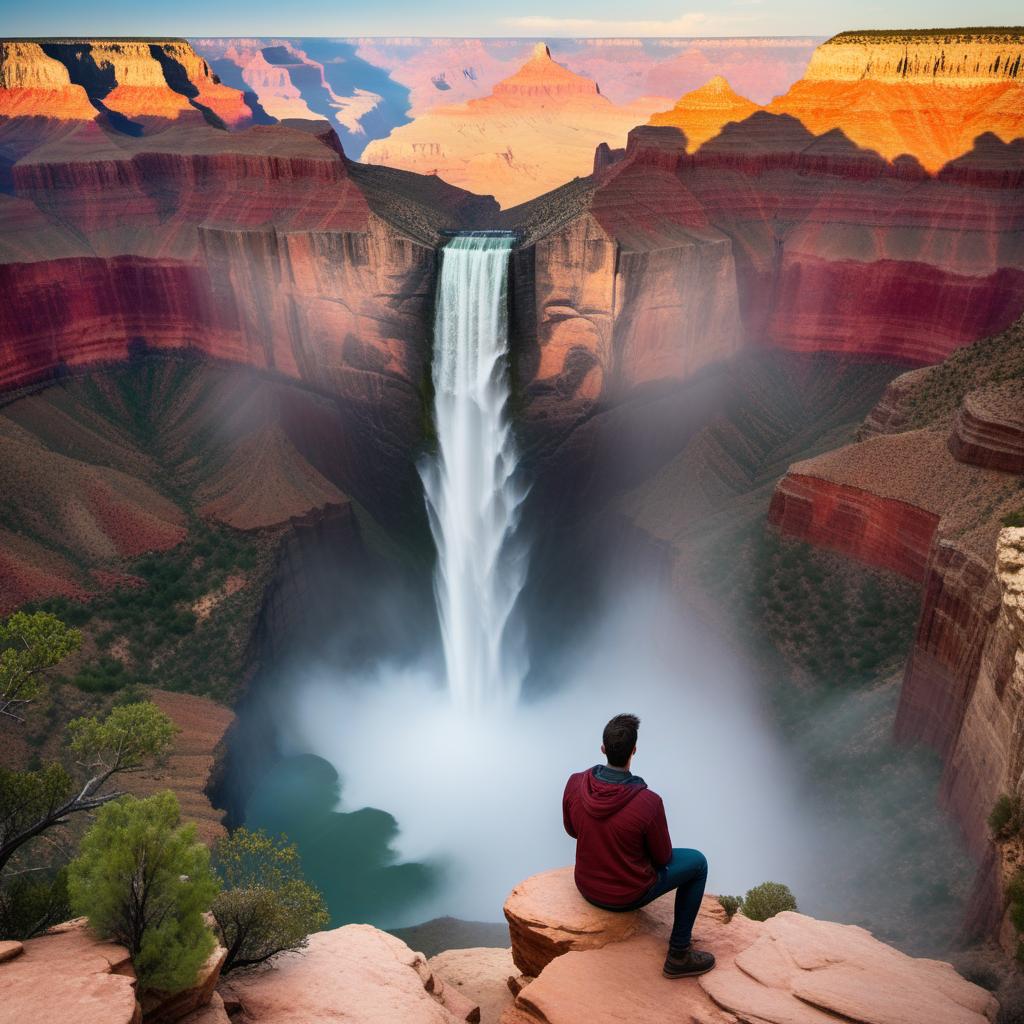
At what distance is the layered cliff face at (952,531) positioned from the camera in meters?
18.1

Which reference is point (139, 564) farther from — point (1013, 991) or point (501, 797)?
point (1013, 991)

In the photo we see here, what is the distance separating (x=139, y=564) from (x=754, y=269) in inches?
1440

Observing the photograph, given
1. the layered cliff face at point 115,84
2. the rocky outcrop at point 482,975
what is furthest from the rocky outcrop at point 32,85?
the rocky outcrop at point 482,975

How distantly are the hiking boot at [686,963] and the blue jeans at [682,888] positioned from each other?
3.3 inches

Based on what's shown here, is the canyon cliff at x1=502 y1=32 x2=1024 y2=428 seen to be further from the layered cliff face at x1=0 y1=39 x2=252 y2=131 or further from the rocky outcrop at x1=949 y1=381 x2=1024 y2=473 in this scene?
the layered cliff face at x1=0 y1=39 x2=252 y2=131

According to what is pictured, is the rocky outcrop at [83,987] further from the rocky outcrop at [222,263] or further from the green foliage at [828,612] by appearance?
the rocky outcrop at [222,263]

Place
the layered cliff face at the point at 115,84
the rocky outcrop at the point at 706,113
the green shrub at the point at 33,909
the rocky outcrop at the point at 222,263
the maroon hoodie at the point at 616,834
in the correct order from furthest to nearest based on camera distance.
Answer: the layered cliff face at the point at 115,84
the rocky outcrop at the point at 706,113
the rocky outcrop at the point at 222,263
the green shrub at the point at 33,909
the maroon hoodie at the point at 616,834

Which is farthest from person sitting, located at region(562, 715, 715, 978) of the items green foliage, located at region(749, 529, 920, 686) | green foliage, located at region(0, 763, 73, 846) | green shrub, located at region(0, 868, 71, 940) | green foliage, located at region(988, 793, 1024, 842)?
green foliage, located at region(749, 529, 920, 686)

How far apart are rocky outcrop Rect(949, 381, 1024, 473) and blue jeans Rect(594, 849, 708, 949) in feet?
68.2

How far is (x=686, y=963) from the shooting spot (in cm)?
912

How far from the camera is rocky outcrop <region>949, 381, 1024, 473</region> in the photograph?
80.6 feet

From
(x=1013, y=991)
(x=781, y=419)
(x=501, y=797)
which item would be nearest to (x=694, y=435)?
(x=781, y=419)

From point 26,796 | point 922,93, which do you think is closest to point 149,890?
point 26,796

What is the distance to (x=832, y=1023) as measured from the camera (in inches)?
347
